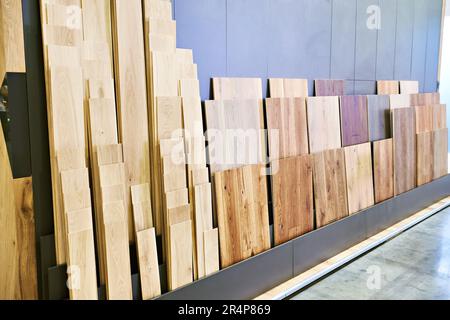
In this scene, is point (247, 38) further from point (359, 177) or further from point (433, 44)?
point (433, 44)

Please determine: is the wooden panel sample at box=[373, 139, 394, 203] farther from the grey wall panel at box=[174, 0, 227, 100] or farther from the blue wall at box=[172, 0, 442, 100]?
the grey wall panel at box=[174, 0, 227, 100]

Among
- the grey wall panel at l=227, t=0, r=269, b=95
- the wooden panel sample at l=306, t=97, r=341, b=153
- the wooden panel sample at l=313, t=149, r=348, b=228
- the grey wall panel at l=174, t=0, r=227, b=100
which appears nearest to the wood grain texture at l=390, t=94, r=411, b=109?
the wooden panel sample at l=306, t=97, r=341, b=153

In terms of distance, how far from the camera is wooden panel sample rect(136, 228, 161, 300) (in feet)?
5.46

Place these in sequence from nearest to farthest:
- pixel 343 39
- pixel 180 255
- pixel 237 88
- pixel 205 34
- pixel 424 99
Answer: pixel 180 255 < pixel 205 34 < pixel 237 88 < pixel 343 39 < pixel 424 99

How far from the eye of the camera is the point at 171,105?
1.79 meters

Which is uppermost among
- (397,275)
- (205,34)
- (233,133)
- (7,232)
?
(205,34)

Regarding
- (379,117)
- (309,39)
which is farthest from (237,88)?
(379,117)

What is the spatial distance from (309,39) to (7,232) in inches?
86.1

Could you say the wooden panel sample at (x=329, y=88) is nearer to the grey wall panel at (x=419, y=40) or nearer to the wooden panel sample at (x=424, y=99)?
the wooden panel sample at (x=424, y=99)

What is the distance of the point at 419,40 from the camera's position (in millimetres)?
4102

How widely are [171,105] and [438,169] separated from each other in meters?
3.26

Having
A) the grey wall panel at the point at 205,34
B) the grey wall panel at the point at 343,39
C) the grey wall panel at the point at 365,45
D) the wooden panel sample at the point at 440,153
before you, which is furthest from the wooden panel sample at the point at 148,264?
the wooden panel sample at the point at 440,153

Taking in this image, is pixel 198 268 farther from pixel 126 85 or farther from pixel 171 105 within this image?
pixel 126 85

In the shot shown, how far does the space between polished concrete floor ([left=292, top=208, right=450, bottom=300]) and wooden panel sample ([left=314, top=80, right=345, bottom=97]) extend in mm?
1177
